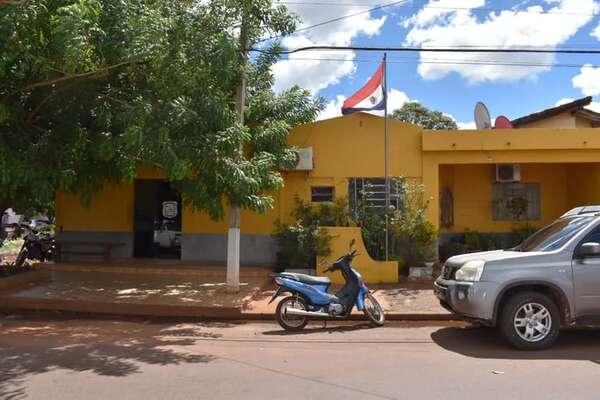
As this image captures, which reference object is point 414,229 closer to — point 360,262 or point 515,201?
point 360,262

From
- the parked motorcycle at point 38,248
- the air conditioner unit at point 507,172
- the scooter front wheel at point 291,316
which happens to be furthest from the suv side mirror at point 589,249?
the parked motorcycle at point 38,248

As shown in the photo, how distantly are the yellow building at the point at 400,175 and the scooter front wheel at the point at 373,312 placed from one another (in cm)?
502

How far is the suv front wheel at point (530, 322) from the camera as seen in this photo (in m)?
7.30

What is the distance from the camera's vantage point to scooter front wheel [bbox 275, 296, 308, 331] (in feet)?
29.3

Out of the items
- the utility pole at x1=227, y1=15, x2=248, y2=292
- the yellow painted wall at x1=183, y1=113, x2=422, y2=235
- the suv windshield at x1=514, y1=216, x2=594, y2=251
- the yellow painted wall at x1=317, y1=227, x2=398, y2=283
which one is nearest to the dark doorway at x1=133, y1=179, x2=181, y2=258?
the yellow painted wall at x1=183, y1=113, x2=422, y2=235

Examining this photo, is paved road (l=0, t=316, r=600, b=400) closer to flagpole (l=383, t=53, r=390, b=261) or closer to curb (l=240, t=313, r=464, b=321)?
curb (l=240, t=313, r=464, b=321)

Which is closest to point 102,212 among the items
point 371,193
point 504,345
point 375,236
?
point 371,193

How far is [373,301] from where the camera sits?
9.30 meters

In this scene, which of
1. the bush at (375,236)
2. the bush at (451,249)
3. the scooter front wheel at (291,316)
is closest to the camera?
the scooter front wheel at (291,316)

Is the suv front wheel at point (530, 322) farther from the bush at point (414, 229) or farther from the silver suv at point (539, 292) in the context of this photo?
the bush at point (414, 229)

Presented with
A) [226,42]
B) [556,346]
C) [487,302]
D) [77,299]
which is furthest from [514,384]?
[77,299]

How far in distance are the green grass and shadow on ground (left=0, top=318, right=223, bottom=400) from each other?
1321 cm

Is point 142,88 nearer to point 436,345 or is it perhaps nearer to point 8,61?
point 8,61

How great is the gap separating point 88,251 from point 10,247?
391 inches
